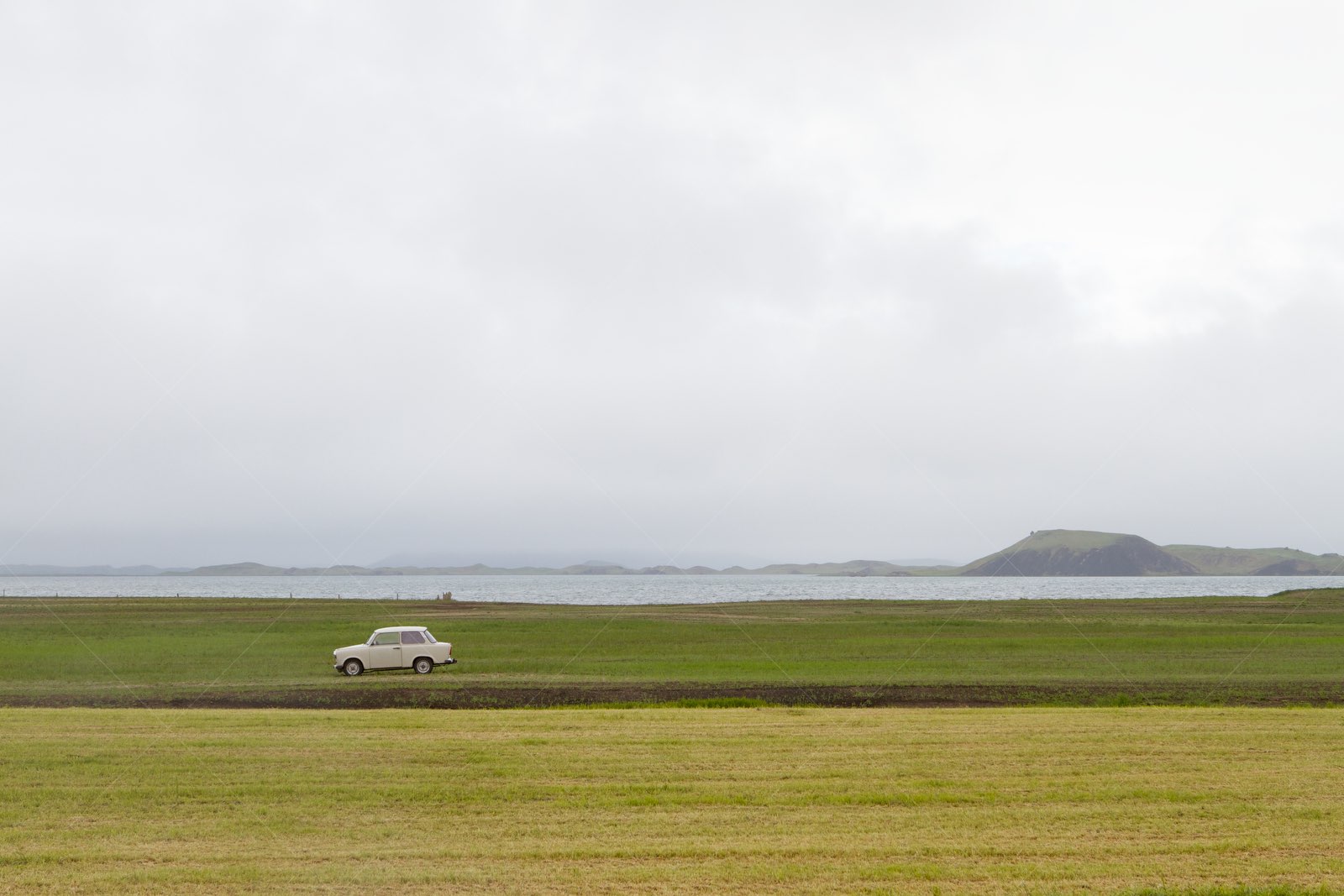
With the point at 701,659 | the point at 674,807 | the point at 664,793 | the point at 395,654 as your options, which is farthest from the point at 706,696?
the point at 674,807

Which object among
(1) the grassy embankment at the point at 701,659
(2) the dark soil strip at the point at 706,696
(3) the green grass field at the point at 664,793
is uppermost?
(3) the green grass field at the point at 664,793

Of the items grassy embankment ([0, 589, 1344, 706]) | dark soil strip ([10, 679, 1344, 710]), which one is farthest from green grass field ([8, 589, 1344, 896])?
grassy embankment ([0, 589, 1344, 706])

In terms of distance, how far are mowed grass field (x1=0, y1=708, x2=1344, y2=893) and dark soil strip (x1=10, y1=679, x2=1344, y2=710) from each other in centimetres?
591

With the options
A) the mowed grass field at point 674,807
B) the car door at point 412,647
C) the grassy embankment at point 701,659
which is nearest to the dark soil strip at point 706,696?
the grassy embankment at point 701,659

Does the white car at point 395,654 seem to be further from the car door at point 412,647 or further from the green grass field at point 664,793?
the green grass field at point 664,793

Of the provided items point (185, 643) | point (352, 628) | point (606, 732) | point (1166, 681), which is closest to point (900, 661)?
point (1166, 681)

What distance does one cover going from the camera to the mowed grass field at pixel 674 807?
28.4 ft

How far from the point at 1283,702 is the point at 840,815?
17.9 metres

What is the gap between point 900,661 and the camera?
3409 cm

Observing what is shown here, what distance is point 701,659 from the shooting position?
119 feet

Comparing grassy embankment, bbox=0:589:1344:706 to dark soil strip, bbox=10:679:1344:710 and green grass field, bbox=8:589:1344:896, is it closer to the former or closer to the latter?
dark soil strip, bbox=10:679:1344:710

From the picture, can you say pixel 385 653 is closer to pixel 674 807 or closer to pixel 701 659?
pixel 701 659

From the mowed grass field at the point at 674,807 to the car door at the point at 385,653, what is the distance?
14247 millimetres

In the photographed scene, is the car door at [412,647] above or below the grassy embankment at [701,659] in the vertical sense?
above
